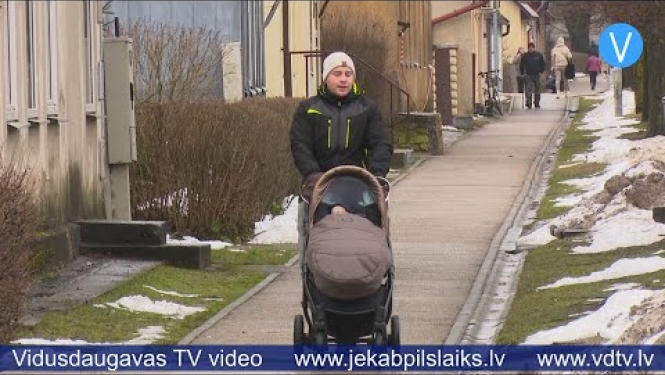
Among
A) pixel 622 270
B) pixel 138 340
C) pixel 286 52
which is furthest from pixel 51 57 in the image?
pixel 286 52

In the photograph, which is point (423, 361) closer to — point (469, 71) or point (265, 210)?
point (265, 210)

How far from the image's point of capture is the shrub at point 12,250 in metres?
11.5

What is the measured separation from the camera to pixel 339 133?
11.2 meters

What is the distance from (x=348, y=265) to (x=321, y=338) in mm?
564

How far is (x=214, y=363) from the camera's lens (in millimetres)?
11016

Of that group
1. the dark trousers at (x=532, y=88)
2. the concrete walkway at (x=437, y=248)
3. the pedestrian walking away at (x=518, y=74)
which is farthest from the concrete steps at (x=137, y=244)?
the pedestrian walking away at (x=518, y=74)

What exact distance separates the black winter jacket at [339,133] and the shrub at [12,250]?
1888 mm

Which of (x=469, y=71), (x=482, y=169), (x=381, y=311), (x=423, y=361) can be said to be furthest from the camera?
(x=469, y=71)

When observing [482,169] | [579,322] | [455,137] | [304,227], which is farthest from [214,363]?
[455,137]

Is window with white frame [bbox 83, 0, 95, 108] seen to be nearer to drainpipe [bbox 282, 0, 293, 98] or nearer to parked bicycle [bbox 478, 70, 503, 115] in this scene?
drainpipe [bbox 282, 0, 293, 98]

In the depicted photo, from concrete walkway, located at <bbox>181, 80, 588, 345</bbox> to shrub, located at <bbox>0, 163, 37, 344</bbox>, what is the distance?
4.03 ft

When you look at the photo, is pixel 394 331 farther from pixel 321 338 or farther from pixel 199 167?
pixel 199 167

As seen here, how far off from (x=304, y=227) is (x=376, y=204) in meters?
0.55

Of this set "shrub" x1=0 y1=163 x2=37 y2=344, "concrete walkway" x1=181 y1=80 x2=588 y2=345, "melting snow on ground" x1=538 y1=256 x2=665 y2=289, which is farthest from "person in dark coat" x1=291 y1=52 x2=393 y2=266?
"melting snow on ground" x1=538 y1=256 x2=665 y2=289
